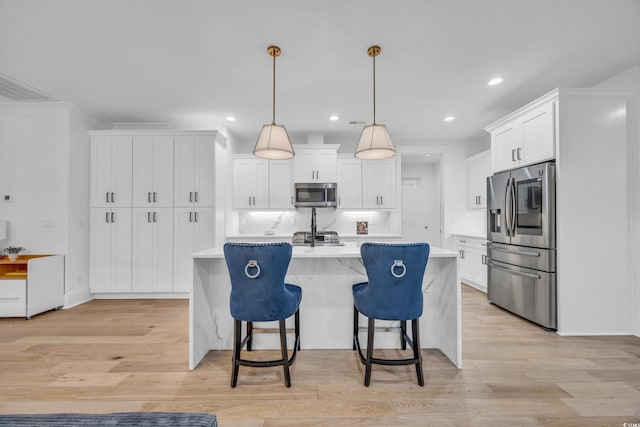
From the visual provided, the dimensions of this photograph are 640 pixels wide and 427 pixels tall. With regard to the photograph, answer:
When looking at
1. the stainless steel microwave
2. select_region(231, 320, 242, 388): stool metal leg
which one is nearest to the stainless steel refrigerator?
the stainless steel microwave

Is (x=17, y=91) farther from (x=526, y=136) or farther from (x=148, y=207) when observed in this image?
(x=526, y=136)

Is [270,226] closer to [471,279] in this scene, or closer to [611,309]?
[471,279]

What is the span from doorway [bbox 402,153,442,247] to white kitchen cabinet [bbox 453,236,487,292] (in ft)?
4.63

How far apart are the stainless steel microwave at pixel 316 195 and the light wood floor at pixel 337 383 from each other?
105 inches

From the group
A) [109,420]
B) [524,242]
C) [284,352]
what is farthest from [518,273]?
[109,420]

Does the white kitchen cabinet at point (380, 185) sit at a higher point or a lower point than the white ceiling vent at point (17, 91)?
lower

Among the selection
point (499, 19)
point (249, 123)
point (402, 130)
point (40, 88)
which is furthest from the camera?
point (402, 130)

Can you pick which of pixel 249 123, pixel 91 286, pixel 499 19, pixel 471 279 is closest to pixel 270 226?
pixel 249 123

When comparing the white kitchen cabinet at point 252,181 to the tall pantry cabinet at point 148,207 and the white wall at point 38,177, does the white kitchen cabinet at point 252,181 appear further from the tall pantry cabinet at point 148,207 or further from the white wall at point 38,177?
the white wall at point 38,177

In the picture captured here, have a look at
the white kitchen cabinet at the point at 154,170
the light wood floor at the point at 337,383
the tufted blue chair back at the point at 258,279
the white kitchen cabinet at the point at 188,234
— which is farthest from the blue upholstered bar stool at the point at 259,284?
the white kitchen cabinet at the point at 154,170

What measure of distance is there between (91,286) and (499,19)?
553 cm

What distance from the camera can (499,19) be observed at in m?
2.07

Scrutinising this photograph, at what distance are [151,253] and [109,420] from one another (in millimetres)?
3559

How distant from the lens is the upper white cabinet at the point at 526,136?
9.23ft
